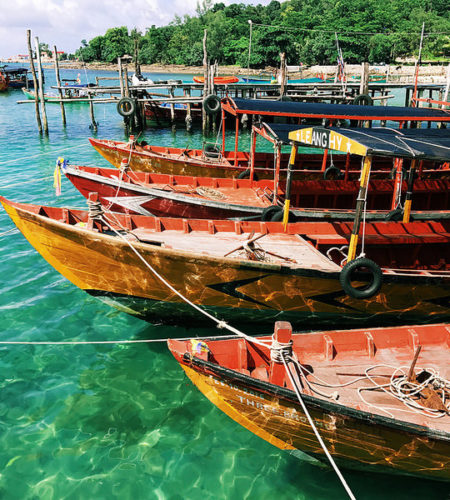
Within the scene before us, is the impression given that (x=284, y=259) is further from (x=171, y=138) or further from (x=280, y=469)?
(x=171, y=138)

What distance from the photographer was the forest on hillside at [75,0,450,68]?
79188mm

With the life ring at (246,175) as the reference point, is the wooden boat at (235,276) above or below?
below

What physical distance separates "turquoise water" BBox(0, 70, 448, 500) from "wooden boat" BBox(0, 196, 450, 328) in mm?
1086

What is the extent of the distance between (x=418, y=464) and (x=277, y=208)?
6736mm

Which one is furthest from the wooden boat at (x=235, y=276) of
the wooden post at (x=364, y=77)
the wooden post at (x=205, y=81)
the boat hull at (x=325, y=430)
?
the wooden post at (x=205, y=81)

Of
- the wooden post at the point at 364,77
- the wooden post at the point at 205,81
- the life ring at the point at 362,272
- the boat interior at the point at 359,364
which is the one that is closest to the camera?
the boat interior at the point at 359,364

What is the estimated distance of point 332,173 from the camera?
14.0 meters

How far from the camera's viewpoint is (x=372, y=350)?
19.7 ft

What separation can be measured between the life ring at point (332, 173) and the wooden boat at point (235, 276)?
18.1ft

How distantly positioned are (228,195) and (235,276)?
18.7 ft

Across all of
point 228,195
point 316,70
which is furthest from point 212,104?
point 316,70

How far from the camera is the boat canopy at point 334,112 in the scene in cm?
1155

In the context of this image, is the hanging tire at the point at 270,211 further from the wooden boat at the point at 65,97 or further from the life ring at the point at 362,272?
the wooden boat at the point at 65,97

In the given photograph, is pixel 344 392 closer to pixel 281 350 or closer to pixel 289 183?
pixel 281 350
